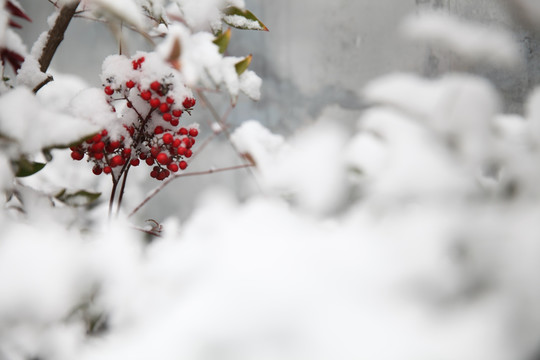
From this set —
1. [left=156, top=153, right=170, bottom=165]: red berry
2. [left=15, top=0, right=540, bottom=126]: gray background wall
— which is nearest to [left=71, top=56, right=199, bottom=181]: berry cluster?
[left=156, top=153, right=170, bottom=165]: red berry

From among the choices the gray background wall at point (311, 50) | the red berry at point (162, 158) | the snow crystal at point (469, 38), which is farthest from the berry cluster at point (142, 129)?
the gray background wall at point (311, 50)

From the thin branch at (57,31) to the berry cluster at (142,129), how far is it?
7 cm

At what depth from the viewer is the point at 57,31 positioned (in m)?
0.46

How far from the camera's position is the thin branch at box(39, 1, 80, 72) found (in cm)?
45

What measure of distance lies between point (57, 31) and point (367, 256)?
0.44 meters

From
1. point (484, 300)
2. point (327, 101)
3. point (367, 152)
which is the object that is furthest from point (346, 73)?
point (484, 300)

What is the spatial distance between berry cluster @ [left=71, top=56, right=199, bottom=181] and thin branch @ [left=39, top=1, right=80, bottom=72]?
0.24 ft

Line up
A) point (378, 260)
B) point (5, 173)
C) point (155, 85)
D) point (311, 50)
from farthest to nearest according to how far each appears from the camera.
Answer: point (311, 50)
point (155, 85)
point (5, 173)
point (378, 260)

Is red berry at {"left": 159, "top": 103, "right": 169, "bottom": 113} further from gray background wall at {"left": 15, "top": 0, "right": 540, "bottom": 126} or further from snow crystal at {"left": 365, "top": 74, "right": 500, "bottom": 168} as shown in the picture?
gray background wall at {"left": 15, "top": 0, "right": 540, "bottom": 126}

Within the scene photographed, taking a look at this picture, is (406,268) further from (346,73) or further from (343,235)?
(346,73)

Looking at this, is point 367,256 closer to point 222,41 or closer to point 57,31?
point 222,41

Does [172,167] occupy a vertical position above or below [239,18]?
below

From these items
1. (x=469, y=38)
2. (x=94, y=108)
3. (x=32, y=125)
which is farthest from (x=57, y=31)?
(x=469, y=38)

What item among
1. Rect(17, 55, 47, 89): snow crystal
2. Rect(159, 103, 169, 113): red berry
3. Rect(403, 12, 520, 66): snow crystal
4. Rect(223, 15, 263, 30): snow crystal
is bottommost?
Rect(17, 55, 47, 89): snow crystal
